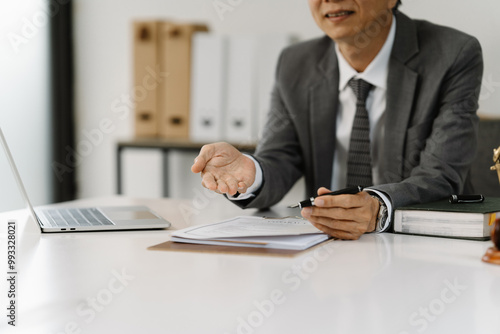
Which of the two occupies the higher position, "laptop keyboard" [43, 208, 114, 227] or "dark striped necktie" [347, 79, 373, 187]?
"dark striped necktie" [347, 79, 373, 187]

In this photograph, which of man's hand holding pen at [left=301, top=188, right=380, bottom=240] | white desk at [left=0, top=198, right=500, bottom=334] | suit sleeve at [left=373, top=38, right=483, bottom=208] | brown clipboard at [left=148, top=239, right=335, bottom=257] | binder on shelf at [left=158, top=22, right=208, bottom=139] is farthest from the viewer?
binder on shelf at [left=158, top=22, right=208, bottom=139]

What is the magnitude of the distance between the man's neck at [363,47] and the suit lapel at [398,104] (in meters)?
0.08

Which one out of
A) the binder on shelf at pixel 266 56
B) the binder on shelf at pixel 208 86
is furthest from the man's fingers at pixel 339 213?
the binder on shelf at pixel 208 86

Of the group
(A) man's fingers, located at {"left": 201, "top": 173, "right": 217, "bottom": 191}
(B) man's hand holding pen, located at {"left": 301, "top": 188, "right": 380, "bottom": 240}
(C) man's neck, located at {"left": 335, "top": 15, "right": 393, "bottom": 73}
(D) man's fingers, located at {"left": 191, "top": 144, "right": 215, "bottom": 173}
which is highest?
(C) man's neck, located at {"left": 335, "top": 15, "right": 393, "bottom": 73}

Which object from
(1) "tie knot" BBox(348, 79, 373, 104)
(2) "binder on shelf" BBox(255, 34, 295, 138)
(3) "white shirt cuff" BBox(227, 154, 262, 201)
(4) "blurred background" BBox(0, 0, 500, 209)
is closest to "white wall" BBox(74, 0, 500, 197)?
(4) "blurred background" BBox(0, 0, 500, 209)

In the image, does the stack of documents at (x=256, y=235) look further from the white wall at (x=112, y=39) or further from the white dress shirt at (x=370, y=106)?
the white wall at (x=112, y=39)

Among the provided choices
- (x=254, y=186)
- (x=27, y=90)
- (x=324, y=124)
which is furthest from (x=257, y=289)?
(x=27, y=90)

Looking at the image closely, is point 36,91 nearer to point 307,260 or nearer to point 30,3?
point 30,3

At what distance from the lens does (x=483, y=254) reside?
3.06 feet

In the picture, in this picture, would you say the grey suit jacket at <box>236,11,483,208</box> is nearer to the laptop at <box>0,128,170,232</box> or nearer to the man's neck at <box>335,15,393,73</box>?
the man's neck at <box>335,15,393,73</box>

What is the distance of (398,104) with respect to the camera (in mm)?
1549

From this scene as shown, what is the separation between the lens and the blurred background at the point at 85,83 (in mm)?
3014

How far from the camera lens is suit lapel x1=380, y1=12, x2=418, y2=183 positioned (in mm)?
1542

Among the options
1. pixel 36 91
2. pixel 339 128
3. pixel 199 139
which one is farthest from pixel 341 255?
pixel 36 91
